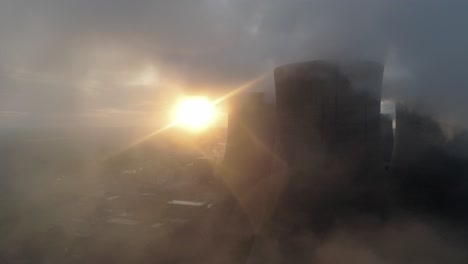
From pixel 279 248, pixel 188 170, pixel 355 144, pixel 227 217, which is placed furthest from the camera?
pixel 188 170

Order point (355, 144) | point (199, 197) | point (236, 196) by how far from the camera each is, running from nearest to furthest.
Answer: point (355, 144)
point (236, 196)
point (199, 197)

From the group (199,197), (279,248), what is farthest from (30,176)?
(279,248)

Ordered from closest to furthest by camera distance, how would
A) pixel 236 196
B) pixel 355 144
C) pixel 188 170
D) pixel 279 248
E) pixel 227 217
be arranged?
pixel 279 248
pixel 355 144
pixel 227 217
pixel 236 196
pixel 188 170

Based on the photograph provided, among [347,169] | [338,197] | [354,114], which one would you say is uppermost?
[354,114]

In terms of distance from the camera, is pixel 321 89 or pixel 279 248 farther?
pixel 321 89

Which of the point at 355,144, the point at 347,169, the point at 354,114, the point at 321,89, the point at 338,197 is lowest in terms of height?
the point at 338,197

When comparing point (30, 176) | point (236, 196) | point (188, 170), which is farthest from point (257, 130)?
point (30, 176)

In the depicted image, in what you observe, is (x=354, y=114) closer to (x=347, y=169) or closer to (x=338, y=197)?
(x=347, y=169)

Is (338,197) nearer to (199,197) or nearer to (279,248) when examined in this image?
(279,248)

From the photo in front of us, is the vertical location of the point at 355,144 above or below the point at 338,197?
above
